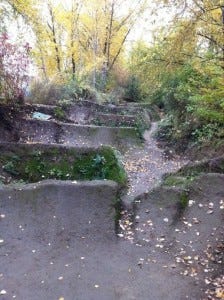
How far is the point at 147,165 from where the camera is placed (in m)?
12.3

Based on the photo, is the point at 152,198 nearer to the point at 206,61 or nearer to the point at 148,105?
the point at 206,61

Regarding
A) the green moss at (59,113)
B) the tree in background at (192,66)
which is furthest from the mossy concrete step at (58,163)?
the green moss at (59,113)

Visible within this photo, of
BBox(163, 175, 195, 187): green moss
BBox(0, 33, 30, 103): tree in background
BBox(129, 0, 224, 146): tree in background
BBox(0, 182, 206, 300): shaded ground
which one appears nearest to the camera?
BBox(0, 182, 206, 300): shaded ground

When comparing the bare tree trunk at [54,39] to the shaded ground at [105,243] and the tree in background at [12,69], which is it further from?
the shaded ground at [105,243]

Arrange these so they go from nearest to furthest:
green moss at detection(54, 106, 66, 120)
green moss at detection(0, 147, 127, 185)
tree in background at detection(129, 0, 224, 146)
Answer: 1. tree in background at detection(129, 0, 224, 146)
2. green moss at detection(0, 147, 127, 185)
3. green moss at detection(54, 106, 66, 120)

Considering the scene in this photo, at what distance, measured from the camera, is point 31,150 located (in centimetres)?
967

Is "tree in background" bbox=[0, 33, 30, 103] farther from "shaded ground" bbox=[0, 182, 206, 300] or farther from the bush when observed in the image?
the bush

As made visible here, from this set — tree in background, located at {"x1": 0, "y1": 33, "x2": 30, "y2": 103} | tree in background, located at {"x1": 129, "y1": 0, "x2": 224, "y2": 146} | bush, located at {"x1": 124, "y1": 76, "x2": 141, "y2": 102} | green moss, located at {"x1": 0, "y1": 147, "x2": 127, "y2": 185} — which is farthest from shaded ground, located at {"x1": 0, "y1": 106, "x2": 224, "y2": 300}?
bush, located at {"x1": 124, "y1": 76, "x2": 141, "y2": 102}

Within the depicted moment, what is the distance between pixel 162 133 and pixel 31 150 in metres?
7.81

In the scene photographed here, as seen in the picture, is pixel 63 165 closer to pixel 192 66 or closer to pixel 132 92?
pixel 192 66

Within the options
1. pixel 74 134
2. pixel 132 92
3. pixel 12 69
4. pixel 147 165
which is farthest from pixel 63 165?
pixel 132 92

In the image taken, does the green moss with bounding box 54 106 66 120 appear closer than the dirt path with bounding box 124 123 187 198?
No

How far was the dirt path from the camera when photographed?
9.73 metres

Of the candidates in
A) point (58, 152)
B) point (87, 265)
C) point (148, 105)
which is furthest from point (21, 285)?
point (148, 105)
